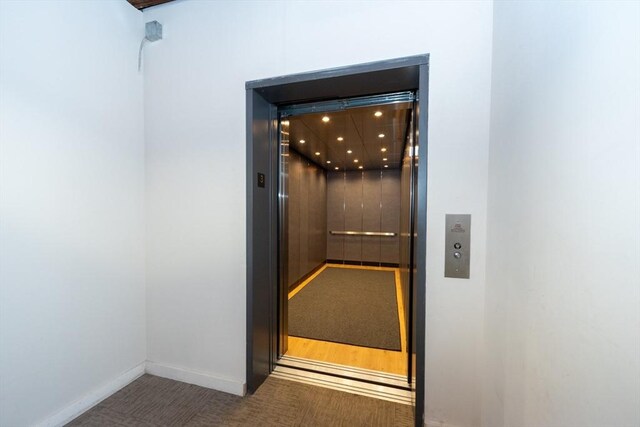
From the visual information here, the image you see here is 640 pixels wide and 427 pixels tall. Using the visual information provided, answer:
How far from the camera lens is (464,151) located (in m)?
1.49

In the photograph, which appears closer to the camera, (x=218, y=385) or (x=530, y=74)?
(x=530, y=74)

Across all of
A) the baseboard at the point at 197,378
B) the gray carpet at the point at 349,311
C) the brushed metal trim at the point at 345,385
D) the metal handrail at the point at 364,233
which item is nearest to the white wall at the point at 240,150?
the baseboard at the point at 197,378

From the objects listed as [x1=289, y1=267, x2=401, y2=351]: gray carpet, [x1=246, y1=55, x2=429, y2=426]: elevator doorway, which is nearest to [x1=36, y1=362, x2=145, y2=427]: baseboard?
[x1=246, y1=55, x2=429, y2=426]: elevator doorway

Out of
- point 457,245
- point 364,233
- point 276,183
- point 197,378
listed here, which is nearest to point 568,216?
point 457,245

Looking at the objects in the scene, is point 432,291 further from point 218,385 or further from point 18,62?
point 18,62

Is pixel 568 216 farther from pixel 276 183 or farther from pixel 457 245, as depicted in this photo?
pixel 276 183

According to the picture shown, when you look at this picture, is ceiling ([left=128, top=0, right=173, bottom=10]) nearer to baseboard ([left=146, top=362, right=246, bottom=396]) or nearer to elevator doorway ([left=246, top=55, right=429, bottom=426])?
elevator doorway ([left=246, top=55, right=429, bottom=426])

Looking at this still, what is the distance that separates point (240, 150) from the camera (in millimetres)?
1879

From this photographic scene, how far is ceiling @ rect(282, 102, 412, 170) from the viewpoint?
279cm

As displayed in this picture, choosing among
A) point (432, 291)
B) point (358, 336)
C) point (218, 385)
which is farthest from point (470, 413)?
point (218, 385)

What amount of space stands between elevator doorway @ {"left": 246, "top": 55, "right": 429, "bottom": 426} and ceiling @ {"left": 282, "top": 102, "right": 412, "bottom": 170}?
0.23 meters

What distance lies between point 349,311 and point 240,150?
2767 mm

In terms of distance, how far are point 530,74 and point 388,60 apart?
807 mm

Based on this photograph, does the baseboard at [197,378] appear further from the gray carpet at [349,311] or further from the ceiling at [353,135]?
the ceiling at [353,135]
